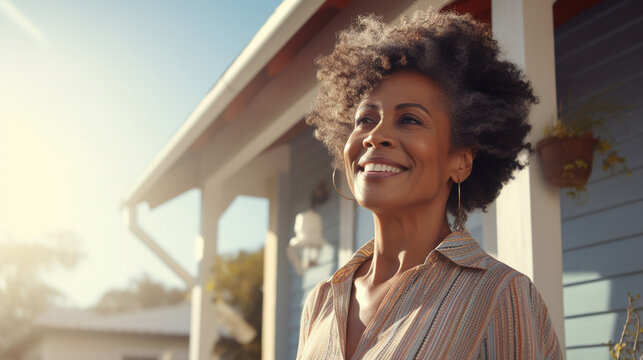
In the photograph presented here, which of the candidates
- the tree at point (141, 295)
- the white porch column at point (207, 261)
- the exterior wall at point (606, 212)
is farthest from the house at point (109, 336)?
the tree at point (141, 295)

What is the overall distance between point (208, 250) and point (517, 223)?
12.9ft

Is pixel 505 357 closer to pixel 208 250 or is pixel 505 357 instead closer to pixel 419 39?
pixel 419 39

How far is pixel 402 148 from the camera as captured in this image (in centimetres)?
158

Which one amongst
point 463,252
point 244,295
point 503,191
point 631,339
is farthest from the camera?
point 244,295

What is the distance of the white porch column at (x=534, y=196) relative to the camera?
2576mm

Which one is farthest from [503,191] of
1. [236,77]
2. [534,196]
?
[236,77]

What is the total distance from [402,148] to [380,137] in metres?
0.05

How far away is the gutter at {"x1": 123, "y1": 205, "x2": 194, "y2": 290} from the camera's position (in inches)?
262

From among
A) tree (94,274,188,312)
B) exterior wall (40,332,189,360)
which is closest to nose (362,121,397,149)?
exterior wall (40,332,189,360)

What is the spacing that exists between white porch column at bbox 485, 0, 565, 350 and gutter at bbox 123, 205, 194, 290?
4.41 m

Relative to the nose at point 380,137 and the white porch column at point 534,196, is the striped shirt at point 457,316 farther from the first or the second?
the white porch column at point 534,196

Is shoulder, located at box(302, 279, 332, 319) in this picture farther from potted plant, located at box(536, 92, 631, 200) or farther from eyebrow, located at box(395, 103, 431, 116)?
potted plant, located at box(536, 92, 631, 200)

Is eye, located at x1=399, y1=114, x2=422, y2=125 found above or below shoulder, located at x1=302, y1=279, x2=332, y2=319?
above

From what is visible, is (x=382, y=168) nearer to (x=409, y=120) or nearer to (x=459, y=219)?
(x=409, y=120)
